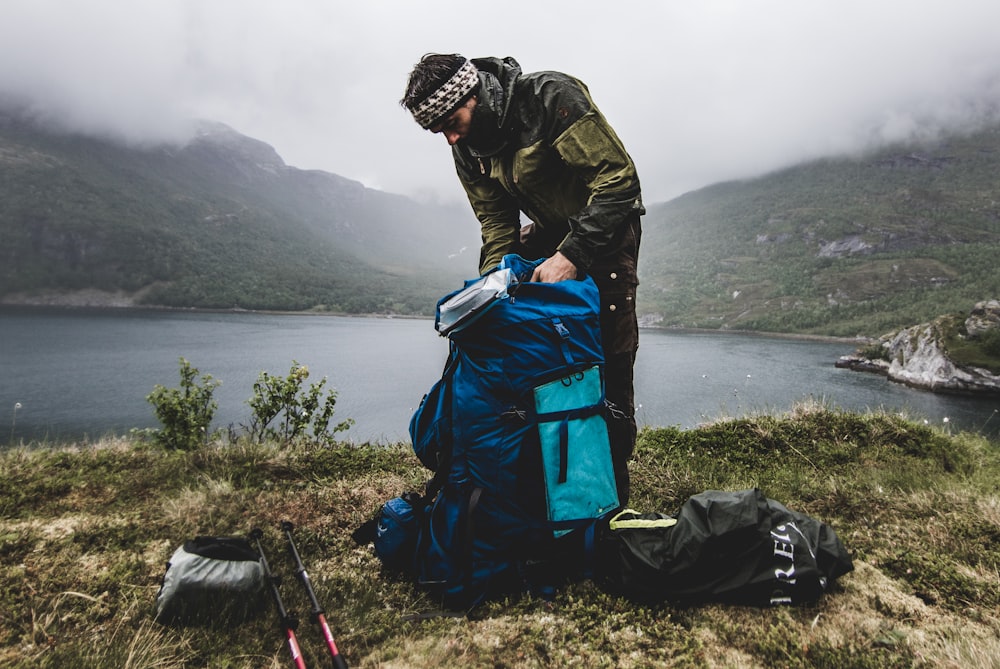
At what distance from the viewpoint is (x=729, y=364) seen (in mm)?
57906

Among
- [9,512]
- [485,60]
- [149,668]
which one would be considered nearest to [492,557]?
[149,668]

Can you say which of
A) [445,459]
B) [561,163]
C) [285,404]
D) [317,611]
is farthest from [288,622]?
[285,404]

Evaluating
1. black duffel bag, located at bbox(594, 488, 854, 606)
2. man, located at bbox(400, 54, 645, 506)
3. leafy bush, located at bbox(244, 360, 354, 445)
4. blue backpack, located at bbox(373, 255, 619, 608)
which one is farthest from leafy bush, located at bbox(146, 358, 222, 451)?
black duffel bag, located at bbox(594, 488, 854, 606)

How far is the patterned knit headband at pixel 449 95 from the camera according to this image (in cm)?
245

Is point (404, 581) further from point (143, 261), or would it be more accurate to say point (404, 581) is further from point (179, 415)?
point (143, 261)

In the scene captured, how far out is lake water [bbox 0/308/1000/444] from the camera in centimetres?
3042

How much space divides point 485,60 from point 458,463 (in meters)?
2.20

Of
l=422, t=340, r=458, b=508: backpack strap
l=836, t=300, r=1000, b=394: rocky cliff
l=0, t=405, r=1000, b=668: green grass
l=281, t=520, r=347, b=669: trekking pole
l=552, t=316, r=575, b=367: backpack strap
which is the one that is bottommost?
l=836, t=300, r=1000, b=394: rocky cliff

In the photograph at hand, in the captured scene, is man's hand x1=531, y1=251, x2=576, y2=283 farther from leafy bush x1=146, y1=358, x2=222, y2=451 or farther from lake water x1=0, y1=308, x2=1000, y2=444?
leafy bush x1=146, y1=358, x2=222, y2=451

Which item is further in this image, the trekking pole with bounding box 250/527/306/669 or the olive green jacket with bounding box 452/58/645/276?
the olive green jacket with bounding box 452/58/645/276

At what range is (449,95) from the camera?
8.05ft

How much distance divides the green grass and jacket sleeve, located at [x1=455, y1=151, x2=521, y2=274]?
1889 mm

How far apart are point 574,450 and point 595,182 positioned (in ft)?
4.55

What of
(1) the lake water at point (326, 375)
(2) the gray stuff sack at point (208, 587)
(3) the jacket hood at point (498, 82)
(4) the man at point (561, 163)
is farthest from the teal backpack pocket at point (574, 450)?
(1) the lake water at point (326, 375)
